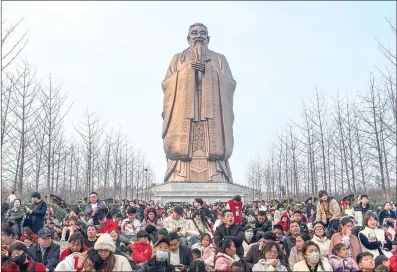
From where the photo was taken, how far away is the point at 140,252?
7.67m

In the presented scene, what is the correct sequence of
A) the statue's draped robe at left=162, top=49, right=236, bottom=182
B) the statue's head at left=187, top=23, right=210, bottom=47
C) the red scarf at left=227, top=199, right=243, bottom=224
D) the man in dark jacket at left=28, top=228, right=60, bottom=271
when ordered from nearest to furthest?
the man in dark jacket at left=28, top=228, right=60, bottom=271
the red scarf at left=227, top=199, right=243, bottom=224
the statue's draped robe at left=162, top=49, right=236, bottom=182
the statue's head at left=187, top=23, right=210, bottom=47

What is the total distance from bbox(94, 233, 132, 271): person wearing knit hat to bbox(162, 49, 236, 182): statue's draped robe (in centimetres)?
2504

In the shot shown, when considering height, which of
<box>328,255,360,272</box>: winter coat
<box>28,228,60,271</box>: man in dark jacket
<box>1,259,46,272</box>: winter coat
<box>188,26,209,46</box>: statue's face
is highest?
<box>188,26,209,46</box>: statue's face

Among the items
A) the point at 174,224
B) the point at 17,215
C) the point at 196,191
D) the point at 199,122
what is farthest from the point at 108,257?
the point at 199,122

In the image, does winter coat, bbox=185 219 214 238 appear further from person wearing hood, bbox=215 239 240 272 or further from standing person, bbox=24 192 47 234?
standing person, bbox=24 192 47 234

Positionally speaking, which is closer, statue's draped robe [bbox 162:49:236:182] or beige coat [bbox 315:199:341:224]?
beige coat [bbox 315:199:341:224]

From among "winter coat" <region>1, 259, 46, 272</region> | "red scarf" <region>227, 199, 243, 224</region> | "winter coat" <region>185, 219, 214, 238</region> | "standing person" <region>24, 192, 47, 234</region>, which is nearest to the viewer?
"winter coat" <region>1, 259, 46, 272</region>

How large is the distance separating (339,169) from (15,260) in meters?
22.7

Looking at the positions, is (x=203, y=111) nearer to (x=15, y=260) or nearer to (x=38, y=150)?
(x=38, y=150)

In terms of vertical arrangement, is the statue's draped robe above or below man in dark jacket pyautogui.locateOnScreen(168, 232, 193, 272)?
above

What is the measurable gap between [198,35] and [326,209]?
74.5ft

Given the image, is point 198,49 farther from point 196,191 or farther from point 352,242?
point 352,242

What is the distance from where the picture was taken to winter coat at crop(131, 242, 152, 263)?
24.9 feet

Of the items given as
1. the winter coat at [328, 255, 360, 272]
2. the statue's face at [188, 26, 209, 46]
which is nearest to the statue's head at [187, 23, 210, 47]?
the statue's face at [188, 26, 209, 46]
